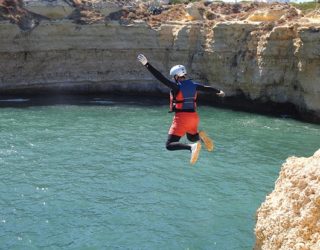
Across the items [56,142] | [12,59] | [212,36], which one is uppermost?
[212,36]

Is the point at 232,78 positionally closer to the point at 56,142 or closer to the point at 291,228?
the point at 56,142

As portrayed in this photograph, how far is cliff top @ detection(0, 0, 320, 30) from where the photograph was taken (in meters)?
33.5

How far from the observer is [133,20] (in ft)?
116

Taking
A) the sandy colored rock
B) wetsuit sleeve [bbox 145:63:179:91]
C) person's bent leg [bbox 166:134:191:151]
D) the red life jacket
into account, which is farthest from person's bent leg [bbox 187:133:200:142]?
the sandy colored rock

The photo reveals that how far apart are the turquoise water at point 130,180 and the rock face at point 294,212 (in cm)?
541

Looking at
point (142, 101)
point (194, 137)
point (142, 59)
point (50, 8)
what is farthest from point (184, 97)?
point (50, 8)

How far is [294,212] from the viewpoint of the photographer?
6.62 metres

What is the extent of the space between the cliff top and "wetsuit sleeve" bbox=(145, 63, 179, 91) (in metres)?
24.5

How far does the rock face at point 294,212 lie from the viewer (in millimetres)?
6379

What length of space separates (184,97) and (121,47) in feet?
85.9

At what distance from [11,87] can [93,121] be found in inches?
382

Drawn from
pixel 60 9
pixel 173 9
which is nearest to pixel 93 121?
pixel 60 9

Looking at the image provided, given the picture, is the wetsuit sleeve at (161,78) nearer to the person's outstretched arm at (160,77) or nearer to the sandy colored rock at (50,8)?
the person's outstretched arm at (160,77)

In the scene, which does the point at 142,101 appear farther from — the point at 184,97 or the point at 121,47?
the point at 184,97
